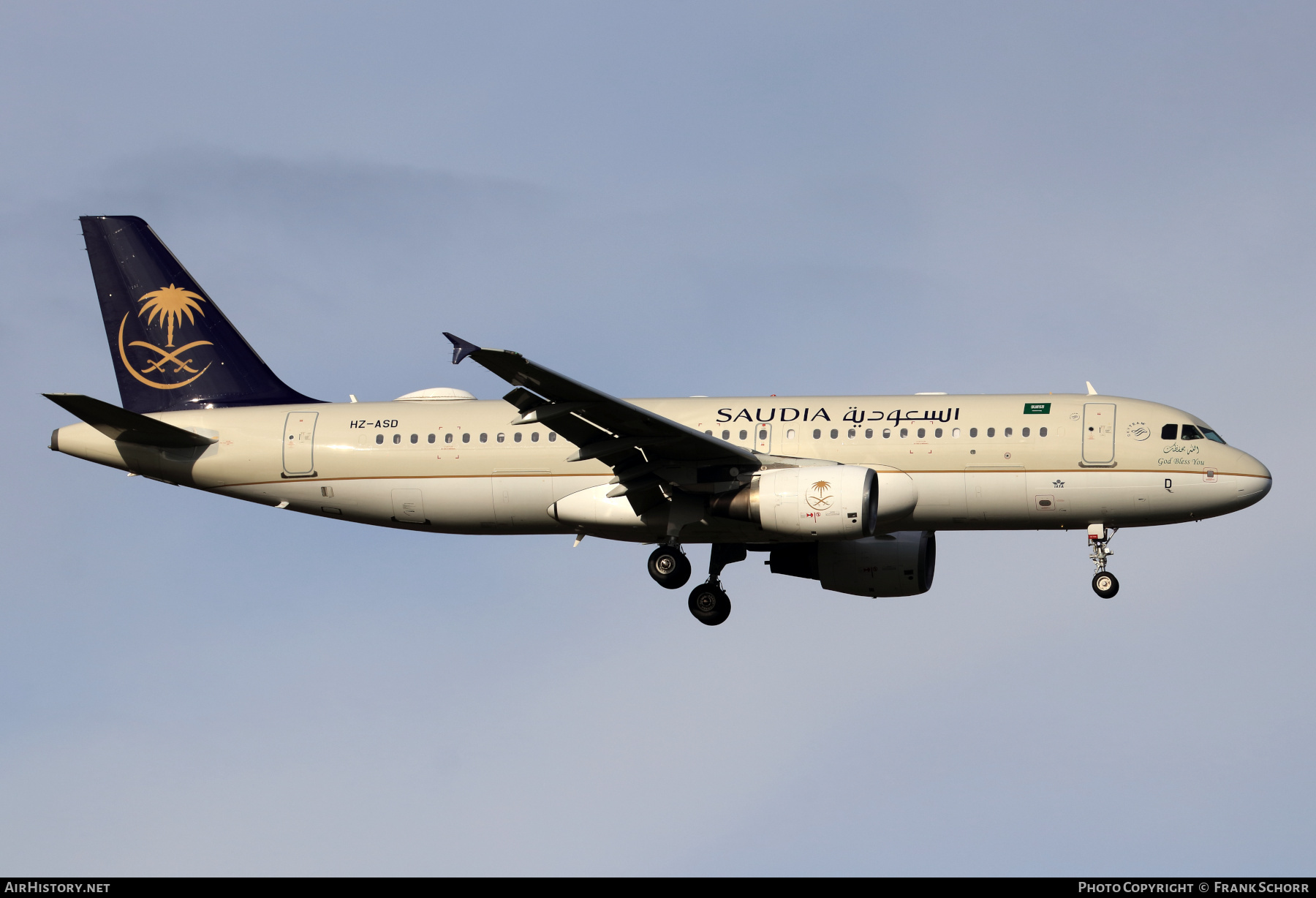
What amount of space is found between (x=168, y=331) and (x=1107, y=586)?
23.8 metres

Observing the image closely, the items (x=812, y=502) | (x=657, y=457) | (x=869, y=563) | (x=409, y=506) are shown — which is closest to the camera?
(x=812, y=502)

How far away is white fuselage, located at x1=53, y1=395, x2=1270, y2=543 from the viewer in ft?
105

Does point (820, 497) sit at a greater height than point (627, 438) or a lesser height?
lesser

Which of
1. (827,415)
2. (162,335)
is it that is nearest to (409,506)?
(162,335)

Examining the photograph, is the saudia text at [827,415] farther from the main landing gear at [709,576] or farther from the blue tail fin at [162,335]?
the blue tail fin at [162,335]

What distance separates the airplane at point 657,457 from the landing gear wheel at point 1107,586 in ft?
0.14

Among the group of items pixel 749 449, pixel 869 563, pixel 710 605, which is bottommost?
pixel 710 605

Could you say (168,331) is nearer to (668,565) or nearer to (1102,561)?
(668,565)

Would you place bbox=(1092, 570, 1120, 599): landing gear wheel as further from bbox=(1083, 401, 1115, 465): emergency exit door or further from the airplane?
bbox=(1083, 401, 1115, 465): emergency exit door

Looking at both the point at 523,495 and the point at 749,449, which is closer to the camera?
the point at 749,449

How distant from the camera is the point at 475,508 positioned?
1350 inches

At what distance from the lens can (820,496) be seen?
30984 mm

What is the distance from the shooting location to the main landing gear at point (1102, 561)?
32.6 meters

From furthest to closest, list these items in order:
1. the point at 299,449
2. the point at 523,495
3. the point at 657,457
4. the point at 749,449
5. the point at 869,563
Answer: the point at 869,563 → the point at 299,449 → the point at 523,495 → the point at 749,449 → the point at 657,457
